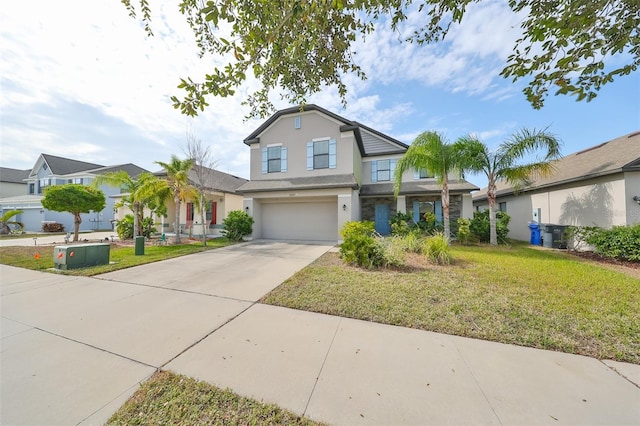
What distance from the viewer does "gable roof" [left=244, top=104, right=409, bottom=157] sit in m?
13.1

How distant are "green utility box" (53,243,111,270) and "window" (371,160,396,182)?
1429cm

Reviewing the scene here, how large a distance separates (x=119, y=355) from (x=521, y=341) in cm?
538

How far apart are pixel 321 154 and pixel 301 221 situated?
14.4 ft

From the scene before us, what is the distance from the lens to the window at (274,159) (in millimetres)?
14195

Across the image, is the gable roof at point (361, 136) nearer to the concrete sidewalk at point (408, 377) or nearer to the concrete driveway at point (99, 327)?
the concrete driveway at point (99, 327)

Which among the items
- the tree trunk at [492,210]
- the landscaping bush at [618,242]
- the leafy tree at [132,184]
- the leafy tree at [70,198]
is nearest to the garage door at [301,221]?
the leafy tree at [132,184]

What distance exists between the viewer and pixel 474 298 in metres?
4.47

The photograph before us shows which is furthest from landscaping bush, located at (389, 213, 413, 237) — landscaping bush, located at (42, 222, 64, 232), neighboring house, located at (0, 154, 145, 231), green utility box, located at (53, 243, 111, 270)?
landscaping bush, located at (42, 222, 64, 232)

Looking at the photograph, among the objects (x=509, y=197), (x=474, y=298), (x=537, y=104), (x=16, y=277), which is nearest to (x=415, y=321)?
(x=474, y=298)

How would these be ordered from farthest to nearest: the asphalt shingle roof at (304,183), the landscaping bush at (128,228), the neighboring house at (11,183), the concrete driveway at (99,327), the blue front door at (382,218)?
the neighboring house at (11,183), the blue front door at (382,218), the landscaping bush at (128,228), the asphalt shingle roof at (304,183), the concrete driveway at (99,327)

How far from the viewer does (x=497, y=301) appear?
171 inches

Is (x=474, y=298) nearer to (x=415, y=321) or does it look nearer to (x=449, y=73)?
(x=415, y=321)

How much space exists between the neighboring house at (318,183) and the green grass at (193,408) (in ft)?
33.4

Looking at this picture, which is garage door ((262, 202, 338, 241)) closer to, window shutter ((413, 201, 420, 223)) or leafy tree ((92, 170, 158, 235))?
window shutter ((413, 201, 420, 223))
